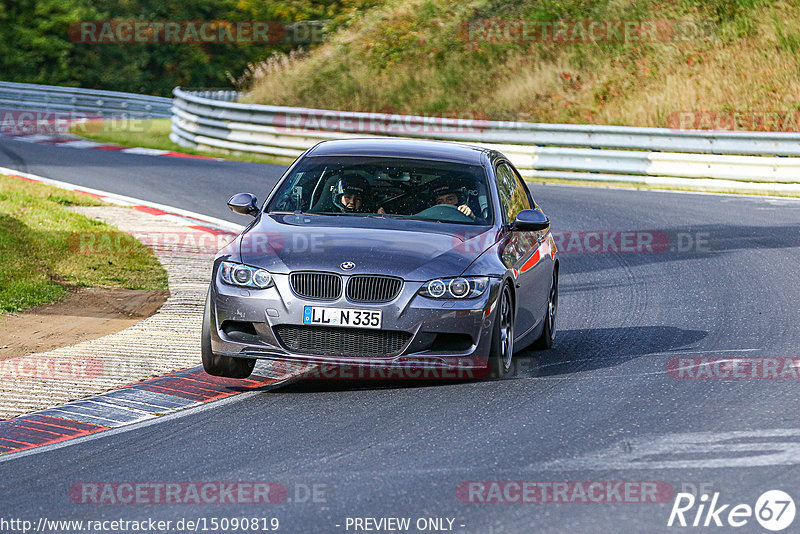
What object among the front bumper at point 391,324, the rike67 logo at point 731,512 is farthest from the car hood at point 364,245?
the rike67 logo at point 731,512

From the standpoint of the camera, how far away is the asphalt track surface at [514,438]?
5.79m

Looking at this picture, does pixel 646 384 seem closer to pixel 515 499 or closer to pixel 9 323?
pixel 515 499

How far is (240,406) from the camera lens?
26.4ft

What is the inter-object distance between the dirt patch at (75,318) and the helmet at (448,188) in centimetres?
295

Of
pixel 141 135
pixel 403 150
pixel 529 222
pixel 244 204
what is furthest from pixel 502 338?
pixel 141 135

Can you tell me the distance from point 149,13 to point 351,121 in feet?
98.9

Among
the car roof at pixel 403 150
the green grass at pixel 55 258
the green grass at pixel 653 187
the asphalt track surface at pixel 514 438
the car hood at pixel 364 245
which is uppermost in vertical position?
the car roof at pixel 403 150

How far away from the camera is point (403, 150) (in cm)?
999

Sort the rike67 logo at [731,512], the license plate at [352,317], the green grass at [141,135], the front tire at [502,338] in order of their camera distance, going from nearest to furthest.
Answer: the rike67 logo at [731,512], the license plate at [352,317], the front tire at [502,338], the green grass at [141,135]

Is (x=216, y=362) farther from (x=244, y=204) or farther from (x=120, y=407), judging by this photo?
(x=244, y=204)

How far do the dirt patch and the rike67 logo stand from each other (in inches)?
221

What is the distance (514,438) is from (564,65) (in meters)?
25.8

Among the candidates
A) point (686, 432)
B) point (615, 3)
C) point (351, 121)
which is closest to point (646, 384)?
point (686, 432)

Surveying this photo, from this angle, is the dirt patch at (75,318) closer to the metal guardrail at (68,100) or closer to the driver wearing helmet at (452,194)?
the driver wearing helmet at (452,194)
